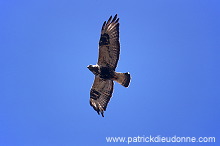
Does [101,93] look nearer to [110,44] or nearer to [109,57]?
[109,57]

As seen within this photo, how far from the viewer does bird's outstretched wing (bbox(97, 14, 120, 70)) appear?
1522cm

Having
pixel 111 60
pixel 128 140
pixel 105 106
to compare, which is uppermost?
pixel 111 60

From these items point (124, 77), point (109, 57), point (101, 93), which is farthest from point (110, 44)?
point (101, 93)

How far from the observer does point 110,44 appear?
1523cm

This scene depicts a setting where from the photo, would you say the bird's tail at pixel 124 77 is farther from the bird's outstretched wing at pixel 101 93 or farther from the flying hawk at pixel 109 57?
the bird's outstretched wing at pixel 101 93

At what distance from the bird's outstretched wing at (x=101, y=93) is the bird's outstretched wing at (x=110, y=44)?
0.72 meters

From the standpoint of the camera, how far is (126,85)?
15.3 meters

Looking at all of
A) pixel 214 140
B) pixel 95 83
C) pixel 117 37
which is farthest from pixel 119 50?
pixel 214 140

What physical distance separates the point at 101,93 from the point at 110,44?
6.40ft

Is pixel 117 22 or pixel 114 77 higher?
pixel 117 22

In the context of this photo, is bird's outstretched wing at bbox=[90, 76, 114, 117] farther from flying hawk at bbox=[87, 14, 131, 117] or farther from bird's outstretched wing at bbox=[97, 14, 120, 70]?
bird's outstretched wing at bbox=[97, 14, 120, 70]

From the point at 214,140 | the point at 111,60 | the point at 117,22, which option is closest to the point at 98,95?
the point at 111,60

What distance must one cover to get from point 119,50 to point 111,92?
168 cm

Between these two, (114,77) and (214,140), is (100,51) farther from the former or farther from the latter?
(214,140)
